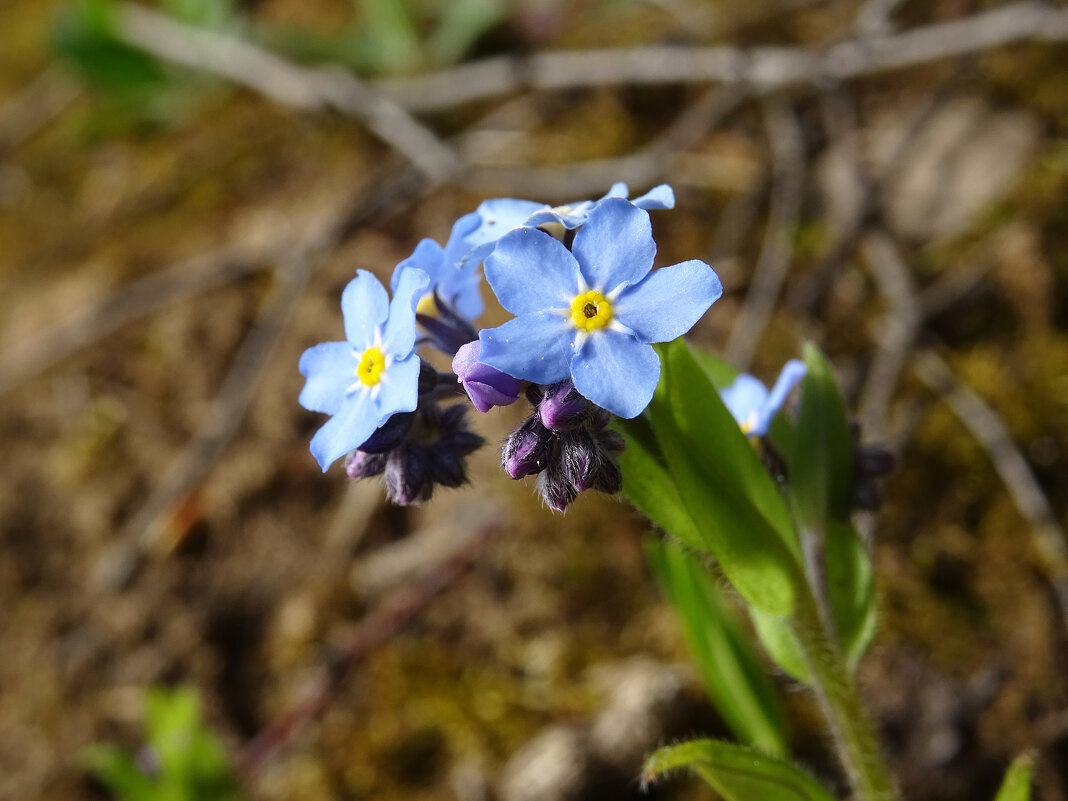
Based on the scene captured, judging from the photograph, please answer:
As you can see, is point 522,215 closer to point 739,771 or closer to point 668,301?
point 668,301

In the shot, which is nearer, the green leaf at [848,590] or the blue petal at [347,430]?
the blue petal at [347,430]

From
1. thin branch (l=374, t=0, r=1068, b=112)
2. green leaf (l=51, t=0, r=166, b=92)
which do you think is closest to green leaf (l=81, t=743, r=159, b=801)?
thin branch (l=374, t=0, r=1068, b=112)

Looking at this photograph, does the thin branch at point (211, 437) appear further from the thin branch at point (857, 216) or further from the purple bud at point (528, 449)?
the purple bud at point (528, 449)

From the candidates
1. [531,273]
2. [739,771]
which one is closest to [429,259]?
[531,273]

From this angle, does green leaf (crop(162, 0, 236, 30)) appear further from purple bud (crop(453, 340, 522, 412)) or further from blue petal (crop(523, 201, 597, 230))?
purple bud (crop(453, 340, 522, 412))

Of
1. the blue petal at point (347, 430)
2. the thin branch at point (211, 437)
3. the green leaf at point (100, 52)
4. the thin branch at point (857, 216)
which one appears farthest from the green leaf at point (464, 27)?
the blue petal at point (347, 430)

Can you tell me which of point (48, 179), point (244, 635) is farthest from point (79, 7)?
point (244, 635)

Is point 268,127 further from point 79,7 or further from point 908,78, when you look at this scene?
point 908,78
